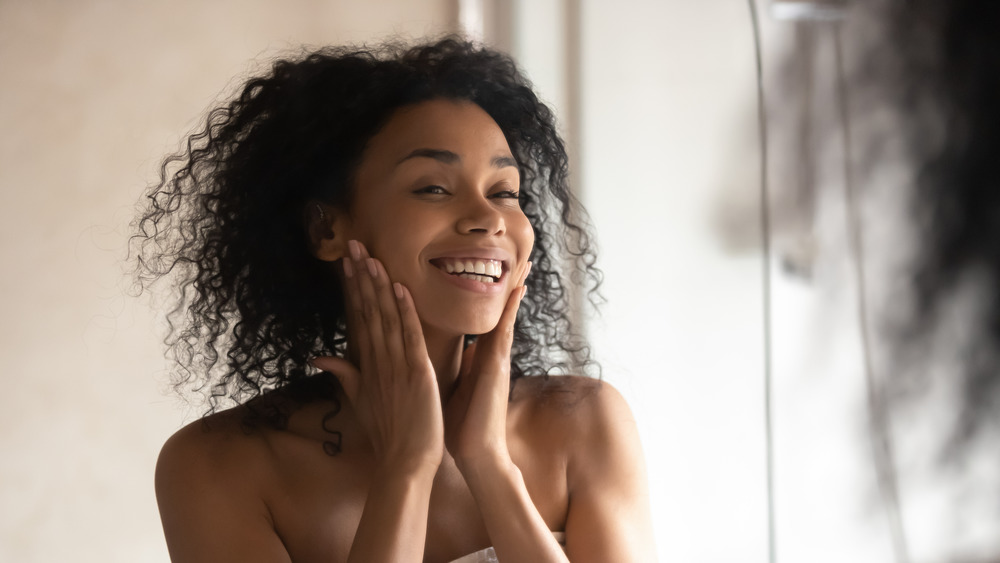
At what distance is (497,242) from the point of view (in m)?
1.08

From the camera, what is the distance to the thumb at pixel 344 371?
1113mm

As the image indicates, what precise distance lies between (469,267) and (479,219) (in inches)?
2.5

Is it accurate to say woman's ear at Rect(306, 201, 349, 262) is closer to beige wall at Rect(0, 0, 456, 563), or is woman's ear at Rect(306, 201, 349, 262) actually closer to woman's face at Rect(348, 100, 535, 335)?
woman's face at Rect(348, 100, 535, 335)

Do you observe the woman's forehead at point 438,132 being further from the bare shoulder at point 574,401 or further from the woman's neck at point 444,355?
the bare shoulder at point 574,401

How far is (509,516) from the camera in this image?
3.44ft

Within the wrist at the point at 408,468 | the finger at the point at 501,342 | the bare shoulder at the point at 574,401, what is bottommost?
the wrist at the point at 408,468

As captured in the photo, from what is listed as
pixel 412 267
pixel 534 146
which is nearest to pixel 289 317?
pixel 412 267

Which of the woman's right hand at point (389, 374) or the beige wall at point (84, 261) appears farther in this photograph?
the beige wall at point (84, 261)

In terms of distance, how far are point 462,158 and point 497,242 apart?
0.41 feet

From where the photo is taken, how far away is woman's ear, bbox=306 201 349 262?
3.82ft

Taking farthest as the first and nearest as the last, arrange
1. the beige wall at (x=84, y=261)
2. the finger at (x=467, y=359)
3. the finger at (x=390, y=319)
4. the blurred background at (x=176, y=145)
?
the beige wall at (x=84, y=261) < the blurred background at (x=176, y=145) < the finger at (x=467, y=359) < the finger at (x=390, y=319)

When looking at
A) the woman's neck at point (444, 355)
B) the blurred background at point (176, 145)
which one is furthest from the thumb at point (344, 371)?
the blurred background at point (176, 145)

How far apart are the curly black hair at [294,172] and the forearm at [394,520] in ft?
0.91

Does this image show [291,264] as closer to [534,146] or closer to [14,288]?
[534,146]
